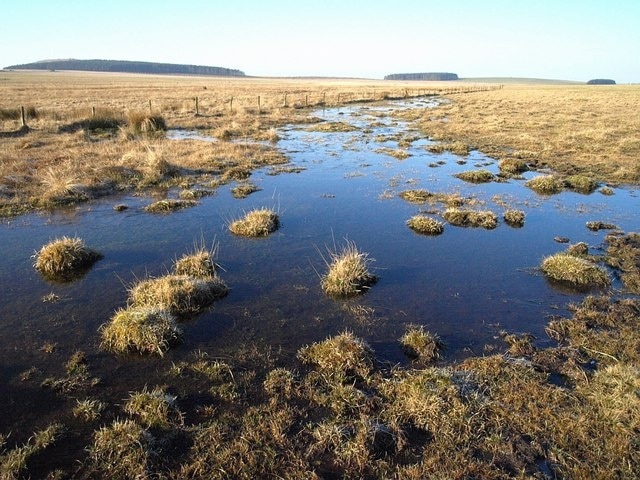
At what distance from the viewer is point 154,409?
611cm

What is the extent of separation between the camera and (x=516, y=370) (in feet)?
23.4

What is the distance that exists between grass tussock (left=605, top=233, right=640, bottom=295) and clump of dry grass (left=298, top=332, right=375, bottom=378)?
6951 mm

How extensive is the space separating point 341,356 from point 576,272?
673cm

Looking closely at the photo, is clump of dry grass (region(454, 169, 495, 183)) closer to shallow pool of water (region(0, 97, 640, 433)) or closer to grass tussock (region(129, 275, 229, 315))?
shallow pool of water (region(0, 97, 640, 433))

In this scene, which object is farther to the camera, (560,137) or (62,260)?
(560,137)

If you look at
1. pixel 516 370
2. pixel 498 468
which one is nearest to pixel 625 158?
pixel 516 370

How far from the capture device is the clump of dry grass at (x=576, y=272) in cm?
1034

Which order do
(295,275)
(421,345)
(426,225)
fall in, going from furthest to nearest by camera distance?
(426,225)
(295,275)
(421,345)

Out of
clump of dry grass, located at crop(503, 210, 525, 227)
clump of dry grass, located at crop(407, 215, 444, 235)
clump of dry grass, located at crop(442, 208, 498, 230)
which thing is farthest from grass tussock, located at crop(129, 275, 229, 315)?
clump of dry grass, located at crop(503, 210, 525, 227)

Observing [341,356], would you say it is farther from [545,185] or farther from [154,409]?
[545,185]

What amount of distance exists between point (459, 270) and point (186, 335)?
22.7 ft

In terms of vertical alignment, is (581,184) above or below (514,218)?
above

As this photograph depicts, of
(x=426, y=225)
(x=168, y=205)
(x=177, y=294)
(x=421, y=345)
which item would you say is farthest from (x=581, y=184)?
(x=177, y=294)

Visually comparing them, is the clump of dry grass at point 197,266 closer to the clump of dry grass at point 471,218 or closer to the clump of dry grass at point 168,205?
the clump of dry grass at point 168,205
